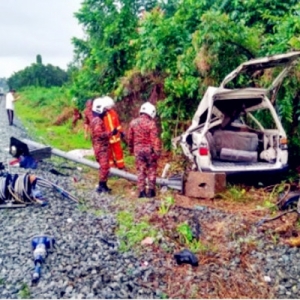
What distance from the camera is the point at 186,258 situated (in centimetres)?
573

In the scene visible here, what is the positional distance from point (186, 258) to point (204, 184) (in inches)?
117

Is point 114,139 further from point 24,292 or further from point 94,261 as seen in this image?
point 24,292

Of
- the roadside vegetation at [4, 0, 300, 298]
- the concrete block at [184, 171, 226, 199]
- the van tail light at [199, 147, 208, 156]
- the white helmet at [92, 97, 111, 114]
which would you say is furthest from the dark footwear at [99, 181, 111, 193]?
the van tail light at [199, 147, 208, 156]

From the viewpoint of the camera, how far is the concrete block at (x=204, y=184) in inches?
335

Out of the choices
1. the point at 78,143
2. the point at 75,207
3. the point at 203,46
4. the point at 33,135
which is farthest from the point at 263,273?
the point at 33,135

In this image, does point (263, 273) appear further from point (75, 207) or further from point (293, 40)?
point (293, 40)

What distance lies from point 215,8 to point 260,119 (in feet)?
12.7

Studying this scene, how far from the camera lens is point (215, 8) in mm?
12750

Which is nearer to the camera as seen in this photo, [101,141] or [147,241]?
[147,241]

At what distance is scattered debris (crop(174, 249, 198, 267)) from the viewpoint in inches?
224

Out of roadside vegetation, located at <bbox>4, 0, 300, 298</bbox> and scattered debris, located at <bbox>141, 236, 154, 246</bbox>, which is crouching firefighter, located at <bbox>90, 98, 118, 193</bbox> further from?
scattered debris, located at <bbox>141, 236, 154, 246</bbox>

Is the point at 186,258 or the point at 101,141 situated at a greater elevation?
the point at 101,141

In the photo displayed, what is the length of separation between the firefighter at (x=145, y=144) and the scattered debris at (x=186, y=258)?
2966 mm

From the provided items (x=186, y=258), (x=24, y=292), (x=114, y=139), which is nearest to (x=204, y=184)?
(x=114, y=139)
